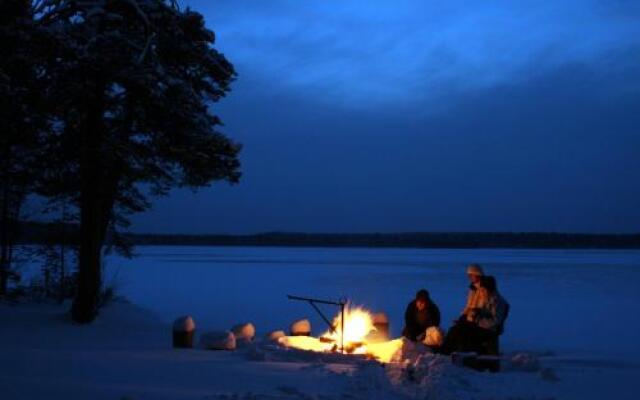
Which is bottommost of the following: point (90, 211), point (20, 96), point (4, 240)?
point (4, 240)

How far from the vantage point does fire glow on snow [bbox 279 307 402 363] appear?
10.9 m

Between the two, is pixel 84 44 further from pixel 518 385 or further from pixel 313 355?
pixel 518 385

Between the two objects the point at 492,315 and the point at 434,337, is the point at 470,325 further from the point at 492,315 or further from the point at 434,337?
the point at 434,337

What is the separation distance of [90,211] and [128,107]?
1.94 meters

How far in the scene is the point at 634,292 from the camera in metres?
28.5

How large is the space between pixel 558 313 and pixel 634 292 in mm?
9117

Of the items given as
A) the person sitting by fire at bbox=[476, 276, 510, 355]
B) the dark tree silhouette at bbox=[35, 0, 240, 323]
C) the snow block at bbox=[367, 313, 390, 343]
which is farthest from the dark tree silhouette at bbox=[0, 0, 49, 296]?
the person sitting by fire at bbox=[476, 276, 510, 355]

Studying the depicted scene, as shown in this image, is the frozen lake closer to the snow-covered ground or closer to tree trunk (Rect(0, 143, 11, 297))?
the snow-covered ground

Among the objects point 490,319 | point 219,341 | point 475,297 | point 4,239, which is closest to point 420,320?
point 475,297

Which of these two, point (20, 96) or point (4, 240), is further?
point (4, 240)

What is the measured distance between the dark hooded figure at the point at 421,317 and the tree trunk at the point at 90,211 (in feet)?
18.3

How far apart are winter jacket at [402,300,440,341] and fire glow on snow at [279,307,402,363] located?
18.5 inches

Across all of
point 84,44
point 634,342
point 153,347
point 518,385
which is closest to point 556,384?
point 518,385

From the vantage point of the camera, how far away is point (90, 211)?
42.3ft
